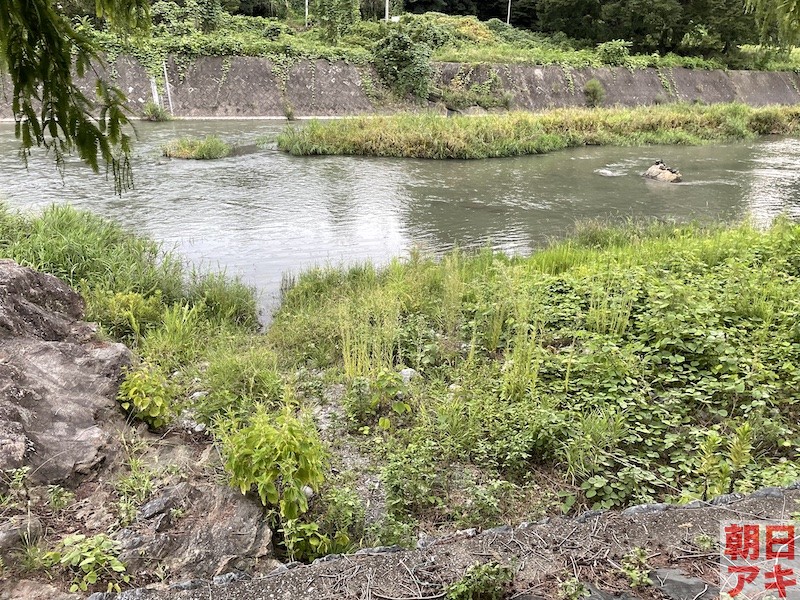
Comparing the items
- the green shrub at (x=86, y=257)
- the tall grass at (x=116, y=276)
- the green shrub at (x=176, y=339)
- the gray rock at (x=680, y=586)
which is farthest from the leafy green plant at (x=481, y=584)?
the green shrub at (x=86, y=257)

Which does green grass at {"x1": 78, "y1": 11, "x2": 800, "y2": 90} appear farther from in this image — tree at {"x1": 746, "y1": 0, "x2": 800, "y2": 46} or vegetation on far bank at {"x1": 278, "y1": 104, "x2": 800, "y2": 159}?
tree at {"x1": 746, "y1": 0, "x2": 800, "y2": 46}

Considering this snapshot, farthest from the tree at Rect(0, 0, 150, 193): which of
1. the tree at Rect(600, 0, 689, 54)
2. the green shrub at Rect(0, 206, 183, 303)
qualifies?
the tree at Rect(600, 0, 689, 54)

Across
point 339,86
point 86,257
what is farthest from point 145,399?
point 339,86

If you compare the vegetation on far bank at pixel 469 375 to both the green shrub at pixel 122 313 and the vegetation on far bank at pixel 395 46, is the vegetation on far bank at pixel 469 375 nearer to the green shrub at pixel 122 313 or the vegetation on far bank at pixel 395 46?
the green shrub at pixel 122 313

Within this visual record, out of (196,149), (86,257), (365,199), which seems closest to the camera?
(86,257)

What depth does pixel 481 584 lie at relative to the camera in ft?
8.55

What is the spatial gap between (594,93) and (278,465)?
3372 cm

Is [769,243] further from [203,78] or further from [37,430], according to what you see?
[203,78]

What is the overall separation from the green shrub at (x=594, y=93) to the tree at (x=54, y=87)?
33.2 metres

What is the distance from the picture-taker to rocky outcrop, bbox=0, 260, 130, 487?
3799mm

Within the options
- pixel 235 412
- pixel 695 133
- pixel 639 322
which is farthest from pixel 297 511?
pixel 695 133

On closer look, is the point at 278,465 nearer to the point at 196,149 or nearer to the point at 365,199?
the point at 365,199

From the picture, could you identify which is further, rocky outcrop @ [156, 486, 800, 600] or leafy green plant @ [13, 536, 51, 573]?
leafy green plant @ [13, 536, 51, 573]

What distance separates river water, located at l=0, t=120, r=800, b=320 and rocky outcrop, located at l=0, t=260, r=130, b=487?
8.60 ft
